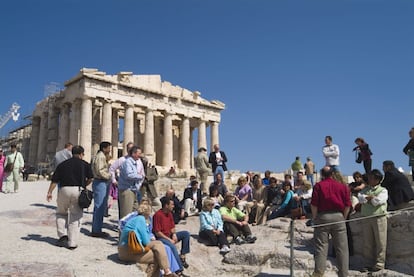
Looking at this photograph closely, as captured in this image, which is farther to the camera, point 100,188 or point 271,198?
point 271,198

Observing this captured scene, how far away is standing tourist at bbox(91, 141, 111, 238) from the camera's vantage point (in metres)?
9.50

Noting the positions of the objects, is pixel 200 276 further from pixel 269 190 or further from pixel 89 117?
pixel 89 117

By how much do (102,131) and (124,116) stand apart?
3.11 m

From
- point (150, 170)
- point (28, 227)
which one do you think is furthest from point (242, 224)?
point (28, 227)

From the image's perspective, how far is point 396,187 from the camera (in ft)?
28.4

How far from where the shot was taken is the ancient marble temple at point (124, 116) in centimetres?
3050

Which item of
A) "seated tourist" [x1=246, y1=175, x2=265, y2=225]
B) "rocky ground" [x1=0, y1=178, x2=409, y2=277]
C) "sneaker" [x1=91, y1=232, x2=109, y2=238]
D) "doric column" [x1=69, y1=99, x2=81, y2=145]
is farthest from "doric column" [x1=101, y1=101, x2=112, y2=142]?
"sneaker" [x1=91, y1=232, x2=109, y2=238]

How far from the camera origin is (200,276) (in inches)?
328

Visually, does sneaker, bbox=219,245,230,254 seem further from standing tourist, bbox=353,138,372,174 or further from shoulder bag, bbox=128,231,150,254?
standing tourist, bbox=353,138,372,174

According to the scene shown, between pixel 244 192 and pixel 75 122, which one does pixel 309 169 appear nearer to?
pixel 244 192

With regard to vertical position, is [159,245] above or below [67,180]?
below

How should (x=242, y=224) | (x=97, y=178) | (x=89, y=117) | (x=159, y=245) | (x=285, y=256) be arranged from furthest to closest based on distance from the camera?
(x=89, y=117) → (x=242, y=224) → (x=97, y=178) → (x=285, y=256) → (x=159, y=245)

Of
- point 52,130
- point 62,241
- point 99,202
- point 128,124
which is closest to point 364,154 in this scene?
point 99,202

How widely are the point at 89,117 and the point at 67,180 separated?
2254 centimetres
